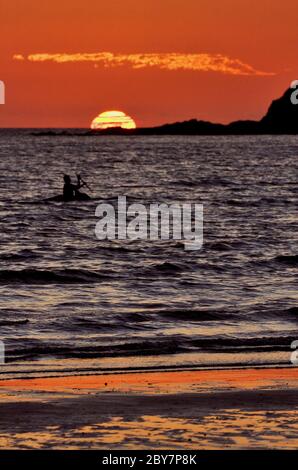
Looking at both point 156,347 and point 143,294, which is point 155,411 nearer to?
point 156,347

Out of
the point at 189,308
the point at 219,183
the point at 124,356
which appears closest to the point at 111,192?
the point at 219,183

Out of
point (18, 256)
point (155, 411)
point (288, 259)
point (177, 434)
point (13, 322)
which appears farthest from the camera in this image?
point (18, 256)

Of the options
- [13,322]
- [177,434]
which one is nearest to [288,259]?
[13,322]

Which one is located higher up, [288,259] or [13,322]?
[13,322]

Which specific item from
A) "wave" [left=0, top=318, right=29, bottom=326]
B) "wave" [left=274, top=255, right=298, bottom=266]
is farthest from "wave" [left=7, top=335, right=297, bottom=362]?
"wave" [left=274, top=255, right=298, bottom=266]

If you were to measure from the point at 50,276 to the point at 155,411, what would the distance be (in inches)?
725

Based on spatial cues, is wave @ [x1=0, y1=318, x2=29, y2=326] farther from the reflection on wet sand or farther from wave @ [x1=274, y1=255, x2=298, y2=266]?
wave @ [x1=274, y1=255, x2=298, y2=266]

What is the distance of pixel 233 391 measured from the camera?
558 inches

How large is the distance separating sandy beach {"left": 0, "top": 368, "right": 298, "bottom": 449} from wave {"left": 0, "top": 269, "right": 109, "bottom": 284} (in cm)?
1439

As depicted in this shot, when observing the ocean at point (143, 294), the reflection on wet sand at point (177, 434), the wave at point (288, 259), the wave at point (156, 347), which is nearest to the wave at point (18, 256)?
the ocean at point (143, 294)

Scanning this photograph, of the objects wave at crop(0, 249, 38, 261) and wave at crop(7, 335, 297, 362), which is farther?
wave at crop(0, 249, 38, 261)

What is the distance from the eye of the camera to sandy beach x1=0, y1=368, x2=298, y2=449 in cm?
1138

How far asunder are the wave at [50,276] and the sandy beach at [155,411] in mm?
14390

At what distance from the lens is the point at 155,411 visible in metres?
13.0
